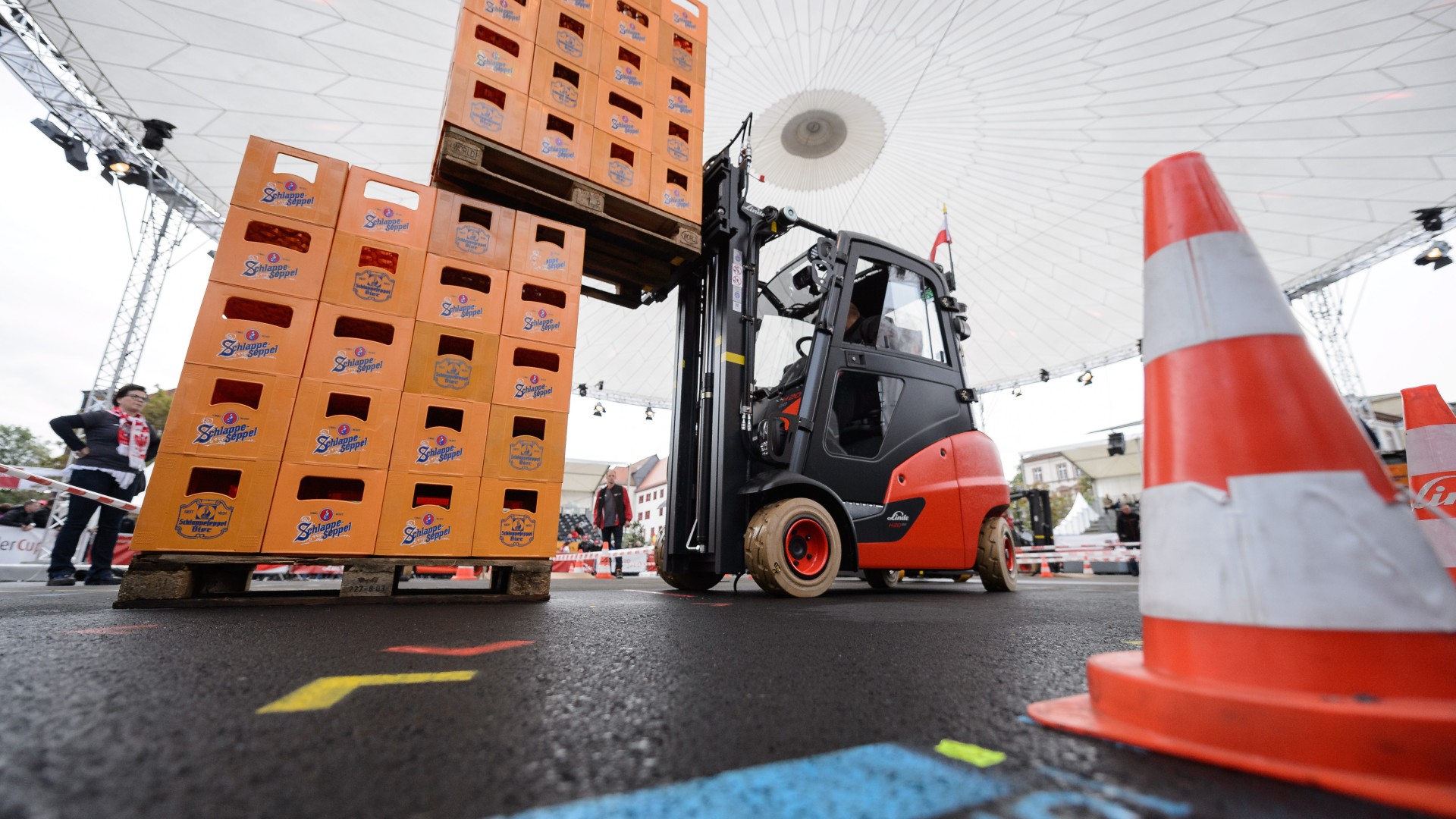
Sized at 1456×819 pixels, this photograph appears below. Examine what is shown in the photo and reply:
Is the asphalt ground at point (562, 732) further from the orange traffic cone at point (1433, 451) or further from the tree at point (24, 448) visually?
the tree at point (24, 448)

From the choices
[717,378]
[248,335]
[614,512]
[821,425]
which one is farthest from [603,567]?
[248,335]

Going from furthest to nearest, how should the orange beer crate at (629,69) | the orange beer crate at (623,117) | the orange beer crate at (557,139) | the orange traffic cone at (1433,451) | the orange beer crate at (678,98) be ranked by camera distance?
1. the orange beer crate at (678,98)
2. the orange beer crate at (629,69)
3. the orange beer crate at (623,117)
4. the orange beer crate at (557,139)
5. the orange traffic cone at (1433,451)

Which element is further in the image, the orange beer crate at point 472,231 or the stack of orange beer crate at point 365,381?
the orange beer crate at point 472,231

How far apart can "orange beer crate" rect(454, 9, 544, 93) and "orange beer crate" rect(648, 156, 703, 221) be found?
1.06 metres

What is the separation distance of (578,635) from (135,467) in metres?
6.22

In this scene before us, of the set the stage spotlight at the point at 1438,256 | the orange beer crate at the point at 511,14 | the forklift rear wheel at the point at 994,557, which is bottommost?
the forklift rear wheel at the point at 994,557

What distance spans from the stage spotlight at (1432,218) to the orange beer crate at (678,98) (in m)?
20.0

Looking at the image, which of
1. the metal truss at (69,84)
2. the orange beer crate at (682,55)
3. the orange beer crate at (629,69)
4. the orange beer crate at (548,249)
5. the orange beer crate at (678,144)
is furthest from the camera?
the metal truss at (69,84)

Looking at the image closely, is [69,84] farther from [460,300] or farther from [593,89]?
[460,300]

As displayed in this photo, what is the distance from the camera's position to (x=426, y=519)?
3180 millimetres

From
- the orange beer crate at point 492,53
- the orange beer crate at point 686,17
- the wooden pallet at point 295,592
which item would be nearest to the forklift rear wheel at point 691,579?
the wooden pallet at point 295,592

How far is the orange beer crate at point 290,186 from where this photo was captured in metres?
3.14

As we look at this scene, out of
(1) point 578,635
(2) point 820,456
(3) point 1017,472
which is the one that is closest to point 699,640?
(1) point 578,635

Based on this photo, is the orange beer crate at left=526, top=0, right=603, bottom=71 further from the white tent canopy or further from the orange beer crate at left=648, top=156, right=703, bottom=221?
the white tent canopy
